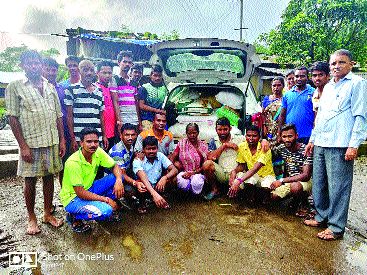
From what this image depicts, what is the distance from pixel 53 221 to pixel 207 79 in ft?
10.1

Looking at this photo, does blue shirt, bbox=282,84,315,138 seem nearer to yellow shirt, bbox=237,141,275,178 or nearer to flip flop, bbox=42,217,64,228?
yellow shirt, bbox=237,141,275,178

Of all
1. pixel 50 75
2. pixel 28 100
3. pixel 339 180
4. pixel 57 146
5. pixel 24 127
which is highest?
pixel 50 75

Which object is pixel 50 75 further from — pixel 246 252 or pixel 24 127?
pixel 246 252

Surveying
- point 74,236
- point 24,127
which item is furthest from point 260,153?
point 24,127

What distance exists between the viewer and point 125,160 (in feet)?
13.0

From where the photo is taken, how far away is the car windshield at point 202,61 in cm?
496

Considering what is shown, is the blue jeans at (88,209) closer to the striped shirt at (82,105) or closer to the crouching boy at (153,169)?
the crouching boy at (153,169)

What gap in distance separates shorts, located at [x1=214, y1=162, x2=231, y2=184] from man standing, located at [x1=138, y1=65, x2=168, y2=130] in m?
1.23

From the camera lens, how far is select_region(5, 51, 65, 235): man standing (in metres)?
3.11

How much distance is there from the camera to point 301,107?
13.4ft

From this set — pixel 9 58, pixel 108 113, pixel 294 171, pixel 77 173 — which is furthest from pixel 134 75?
pixel 9 58

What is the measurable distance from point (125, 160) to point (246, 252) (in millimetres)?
1864

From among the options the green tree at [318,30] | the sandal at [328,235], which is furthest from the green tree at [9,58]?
the sandal at [328,235]

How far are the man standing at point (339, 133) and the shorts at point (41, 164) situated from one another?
2.83 meters
